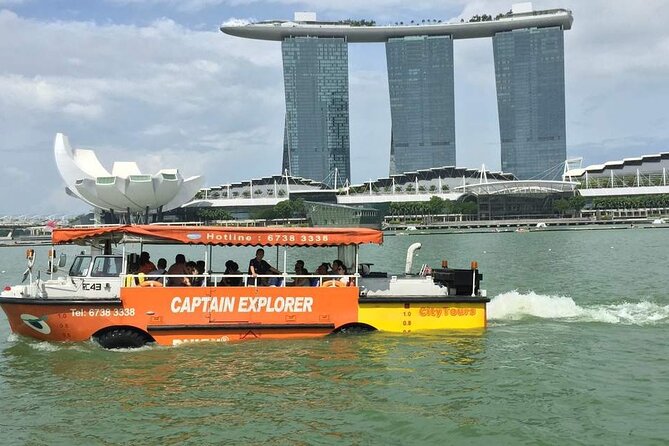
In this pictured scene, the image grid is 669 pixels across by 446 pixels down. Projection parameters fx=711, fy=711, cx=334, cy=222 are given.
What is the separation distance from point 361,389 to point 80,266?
648 centimetres

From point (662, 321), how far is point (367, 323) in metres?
7.41

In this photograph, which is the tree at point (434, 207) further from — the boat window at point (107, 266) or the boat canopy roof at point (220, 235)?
the boat window at point (107, 266)

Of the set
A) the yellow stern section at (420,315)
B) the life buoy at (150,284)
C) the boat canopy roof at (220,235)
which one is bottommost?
the yellow stern section at (420,315)

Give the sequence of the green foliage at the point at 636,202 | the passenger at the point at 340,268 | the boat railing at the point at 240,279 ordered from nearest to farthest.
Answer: the boat railing at the point at 240,279
the passenger at the point at 340,268
the green foliage at the point at 636,202

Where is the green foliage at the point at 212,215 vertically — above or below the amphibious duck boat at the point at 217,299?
above

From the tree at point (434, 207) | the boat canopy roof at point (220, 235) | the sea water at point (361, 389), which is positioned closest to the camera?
the sea water at point (361, 389)

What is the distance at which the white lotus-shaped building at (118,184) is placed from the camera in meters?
132

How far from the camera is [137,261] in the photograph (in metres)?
14.6

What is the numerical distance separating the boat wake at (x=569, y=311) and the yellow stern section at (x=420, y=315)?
262cm

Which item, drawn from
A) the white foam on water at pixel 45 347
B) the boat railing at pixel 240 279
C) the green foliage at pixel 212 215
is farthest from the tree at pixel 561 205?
the white foam on water at pixel 45 347

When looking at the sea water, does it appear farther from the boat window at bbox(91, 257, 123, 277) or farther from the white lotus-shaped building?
the white lotus-shaped building

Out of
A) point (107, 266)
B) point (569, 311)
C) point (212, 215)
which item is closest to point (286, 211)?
point (212, 215)

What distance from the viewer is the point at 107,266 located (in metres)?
14.0

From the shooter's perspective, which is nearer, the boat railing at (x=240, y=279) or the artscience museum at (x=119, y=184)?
the boat railing at (x=240, y=279)
